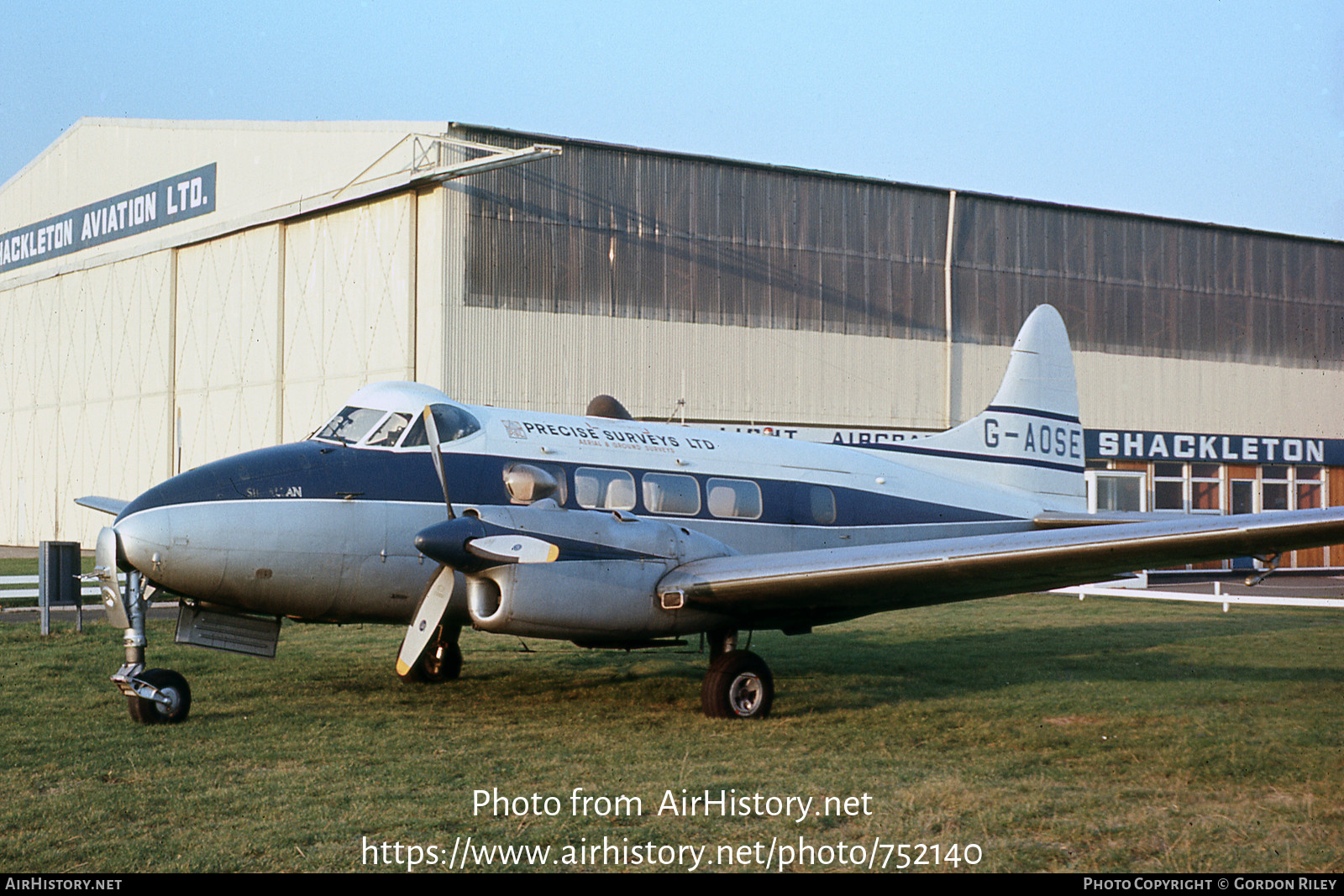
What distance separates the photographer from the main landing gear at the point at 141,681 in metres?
10.1

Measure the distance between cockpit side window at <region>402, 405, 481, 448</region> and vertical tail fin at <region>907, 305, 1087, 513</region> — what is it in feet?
21.9

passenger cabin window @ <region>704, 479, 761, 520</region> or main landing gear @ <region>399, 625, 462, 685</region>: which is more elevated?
passenger cabin window @ <region>704, 479, 761, 520</region>

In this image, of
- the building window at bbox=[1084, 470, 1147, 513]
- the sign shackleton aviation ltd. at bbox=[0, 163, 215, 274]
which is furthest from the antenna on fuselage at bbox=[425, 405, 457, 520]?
the sign shackleton aviation ltd. at bbox=[0, 163, 215, 274]

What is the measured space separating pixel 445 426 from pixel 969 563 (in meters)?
5.18

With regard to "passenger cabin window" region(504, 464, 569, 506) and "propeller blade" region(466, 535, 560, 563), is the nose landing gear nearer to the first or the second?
"propeller blade" region(466, 535, 560, 563)

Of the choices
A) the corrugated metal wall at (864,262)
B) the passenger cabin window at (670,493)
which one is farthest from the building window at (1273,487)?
the passenger cabin window at (670,493)

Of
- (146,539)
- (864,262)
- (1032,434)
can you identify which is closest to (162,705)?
(146,539)

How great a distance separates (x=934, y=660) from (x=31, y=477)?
43.4 meters

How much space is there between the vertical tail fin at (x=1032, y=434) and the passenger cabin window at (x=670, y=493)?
425 cm

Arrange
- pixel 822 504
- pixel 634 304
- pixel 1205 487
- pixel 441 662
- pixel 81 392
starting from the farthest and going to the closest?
pixel 81 392 < pixel 1205 487 < pixel 634 304 < pixel 822 504 < pixel 441 662

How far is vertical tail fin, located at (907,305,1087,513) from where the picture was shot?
15781mm

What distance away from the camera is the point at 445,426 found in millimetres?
11391

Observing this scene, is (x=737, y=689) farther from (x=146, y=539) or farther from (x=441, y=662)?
(x=146, y=539)
